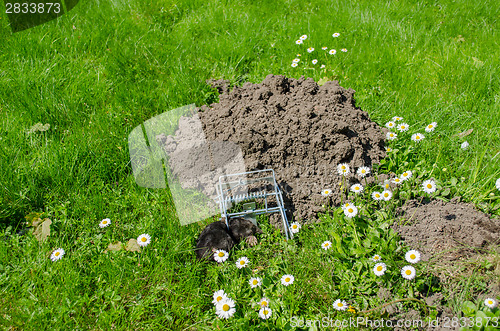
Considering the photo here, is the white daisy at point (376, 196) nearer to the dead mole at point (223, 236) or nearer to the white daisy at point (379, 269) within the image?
the white daisy at point (379, 269)

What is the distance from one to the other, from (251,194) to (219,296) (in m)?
0.84

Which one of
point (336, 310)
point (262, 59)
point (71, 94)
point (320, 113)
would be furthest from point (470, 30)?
point (71, 94)

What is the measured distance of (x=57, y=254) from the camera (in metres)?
2.42

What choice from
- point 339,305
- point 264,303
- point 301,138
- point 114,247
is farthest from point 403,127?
point 114,247

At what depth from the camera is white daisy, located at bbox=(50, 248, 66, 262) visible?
2.39 m

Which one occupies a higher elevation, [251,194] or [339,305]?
[251,194]

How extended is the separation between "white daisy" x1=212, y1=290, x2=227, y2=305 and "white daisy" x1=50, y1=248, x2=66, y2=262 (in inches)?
44.5

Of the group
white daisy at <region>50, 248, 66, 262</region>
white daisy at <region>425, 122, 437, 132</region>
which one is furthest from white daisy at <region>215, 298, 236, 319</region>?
white daisy at <region>425, 122, 437, 132</region>

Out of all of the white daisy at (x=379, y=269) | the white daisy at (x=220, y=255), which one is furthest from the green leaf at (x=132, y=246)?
the white daisy at (x=379, y=269)

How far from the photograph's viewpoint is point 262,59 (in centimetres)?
437

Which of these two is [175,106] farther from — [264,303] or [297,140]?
[264,303]

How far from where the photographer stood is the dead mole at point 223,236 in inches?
94.3

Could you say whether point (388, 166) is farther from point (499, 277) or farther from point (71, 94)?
point (71, 94)

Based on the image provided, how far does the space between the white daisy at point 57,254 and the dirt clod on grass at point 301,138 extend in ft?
4.67
